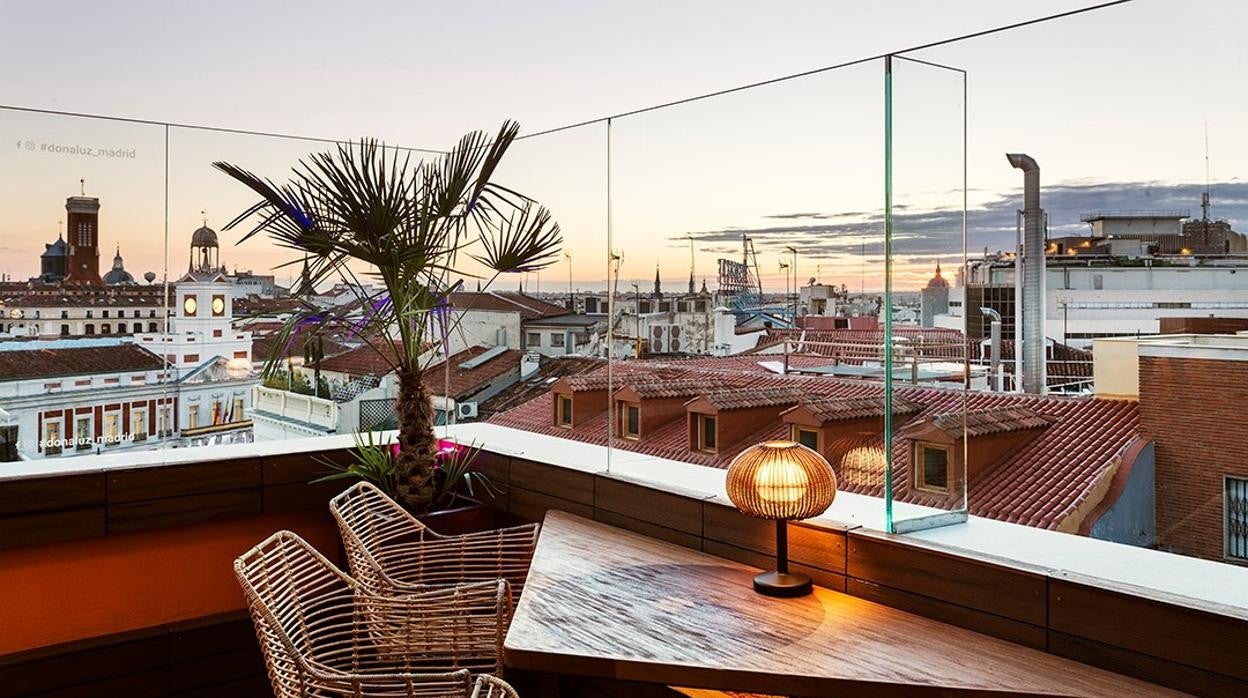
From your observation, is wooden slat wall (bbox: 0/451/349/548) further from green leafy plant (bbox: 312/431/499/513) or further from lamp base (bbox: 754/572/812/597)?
lamp base (bbox: 754/572/812/597)

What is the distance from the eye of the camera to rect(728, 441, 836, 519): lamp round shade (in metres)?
2.63

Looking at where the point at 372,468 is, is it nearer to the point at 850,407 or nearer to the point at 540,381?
the point at 540,381

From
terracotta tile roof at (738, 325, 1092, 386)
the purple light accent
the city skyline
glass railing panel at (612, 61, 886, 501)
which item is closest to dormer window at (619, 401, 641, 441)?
glass railing panel at (612, 61, 886, 501)

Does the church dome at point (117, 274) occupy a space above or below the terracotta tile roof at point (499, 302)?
above

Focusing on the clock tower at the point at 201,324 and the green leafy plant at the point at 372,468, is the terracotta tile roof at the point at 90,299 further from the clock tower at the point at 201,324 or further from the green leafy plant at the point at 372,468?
the green leafy plant at the point at 372,468

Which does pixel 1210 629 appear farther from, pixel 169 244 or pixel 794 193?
pixel 169 244

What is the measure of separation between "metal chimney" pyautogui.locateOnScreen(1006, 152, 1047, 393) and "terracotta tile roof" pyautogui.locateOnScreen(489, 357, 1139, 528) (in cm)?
8

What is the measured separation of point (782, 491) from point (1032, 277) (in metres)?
0.87

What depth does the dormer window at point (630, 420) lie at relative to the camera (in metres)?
3.68

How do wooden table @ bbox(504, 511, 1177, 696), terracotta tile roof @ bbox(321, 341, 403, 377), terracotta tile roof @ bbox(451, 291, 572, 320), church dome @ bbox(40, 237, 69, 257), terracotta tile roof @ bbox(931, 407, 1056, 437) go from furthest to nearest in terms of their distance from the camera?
terracotta tile roof @ bbox(451, 291, 572, 320) < terracotta tile roof @ bbox(321, 341, 403, 377) < church dome @ bbox(40, 237, 69, 257) < terracotta tile roof @ bbox(931, 407, 1056, 437) < wooden table @ bbox(504, 511, 1177, 696)

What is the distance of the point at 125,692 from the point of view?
3568 mm

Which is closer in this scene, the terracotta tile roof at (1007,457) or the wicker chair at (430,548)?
the terracotta tile roof at (1007,457)

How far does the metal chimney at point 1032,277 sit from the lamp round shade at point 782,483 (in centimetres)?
61

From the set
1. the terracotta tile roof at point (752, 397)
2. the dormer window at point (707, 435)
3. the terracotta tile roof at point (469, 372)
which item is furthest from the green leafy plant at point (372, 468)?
the terracotta tile roof at point (752, 397)
